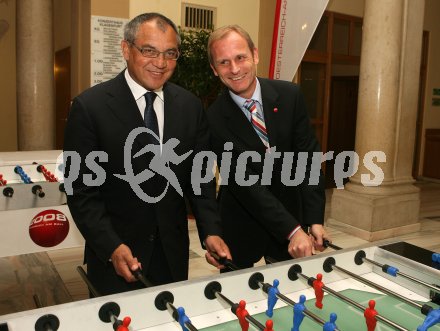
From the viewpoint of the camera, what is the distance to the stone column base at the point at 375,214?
5082 millimetres

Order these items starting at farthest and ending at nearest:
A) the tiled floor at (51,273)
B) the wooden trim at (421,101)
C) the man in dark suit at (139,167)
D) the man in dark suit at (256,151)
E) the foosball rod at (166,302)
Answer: the wooden trim at (421,101) < the tiled floor at (51,273) < the man in dark suit at (256,151) < the man in dark suit at (139,167) < the foosball rod at (166,302)

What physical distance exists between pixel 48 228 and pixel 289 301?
160cm

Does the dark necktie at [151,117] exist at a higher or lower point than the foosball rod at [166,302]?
higher

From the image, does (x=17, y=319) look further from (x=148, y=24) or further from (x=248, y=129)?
(x=248, y=129)

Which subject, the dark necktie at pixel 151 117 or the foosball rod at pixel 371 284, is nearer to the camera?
the foosball rod at pixel 371 284

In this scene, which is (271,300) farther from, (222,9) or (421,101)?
(421,101)

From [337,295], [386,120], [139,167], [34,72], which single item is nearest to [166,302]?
[337,295]

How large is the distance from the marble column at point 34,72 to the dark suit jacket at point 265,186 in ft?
15.4

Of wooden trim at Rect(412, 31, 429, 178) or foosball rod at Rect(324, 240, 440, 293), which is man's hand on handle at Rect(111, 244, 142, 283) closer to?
foosball rod at Rect(324, 240, 440, 293)

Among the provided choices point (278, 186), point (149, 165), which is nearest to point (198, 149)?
point (149, 165)

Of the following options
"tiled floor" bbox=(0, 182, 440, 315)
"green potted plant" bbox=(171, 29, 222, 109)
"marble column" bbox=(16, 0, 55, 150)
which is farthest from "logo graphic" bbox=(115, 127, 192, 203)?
"marble column" bbox=(16, 0, 55, 150)

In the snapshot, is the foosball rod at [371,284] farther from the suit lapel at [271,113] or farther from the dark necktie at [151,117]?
the dark necktie at [151,117]

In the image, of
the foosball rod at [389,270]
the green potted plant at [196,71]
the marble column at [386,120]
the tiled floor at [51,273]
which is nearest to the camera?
the foosball rod at [389,270]

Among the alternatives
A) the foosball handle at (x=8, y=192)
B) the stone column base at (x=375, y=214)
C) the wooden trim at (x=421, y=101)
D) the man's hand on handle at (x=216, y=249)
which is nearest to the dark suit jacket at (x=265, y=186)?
the man's hand on handle at (x=216, y=249)
